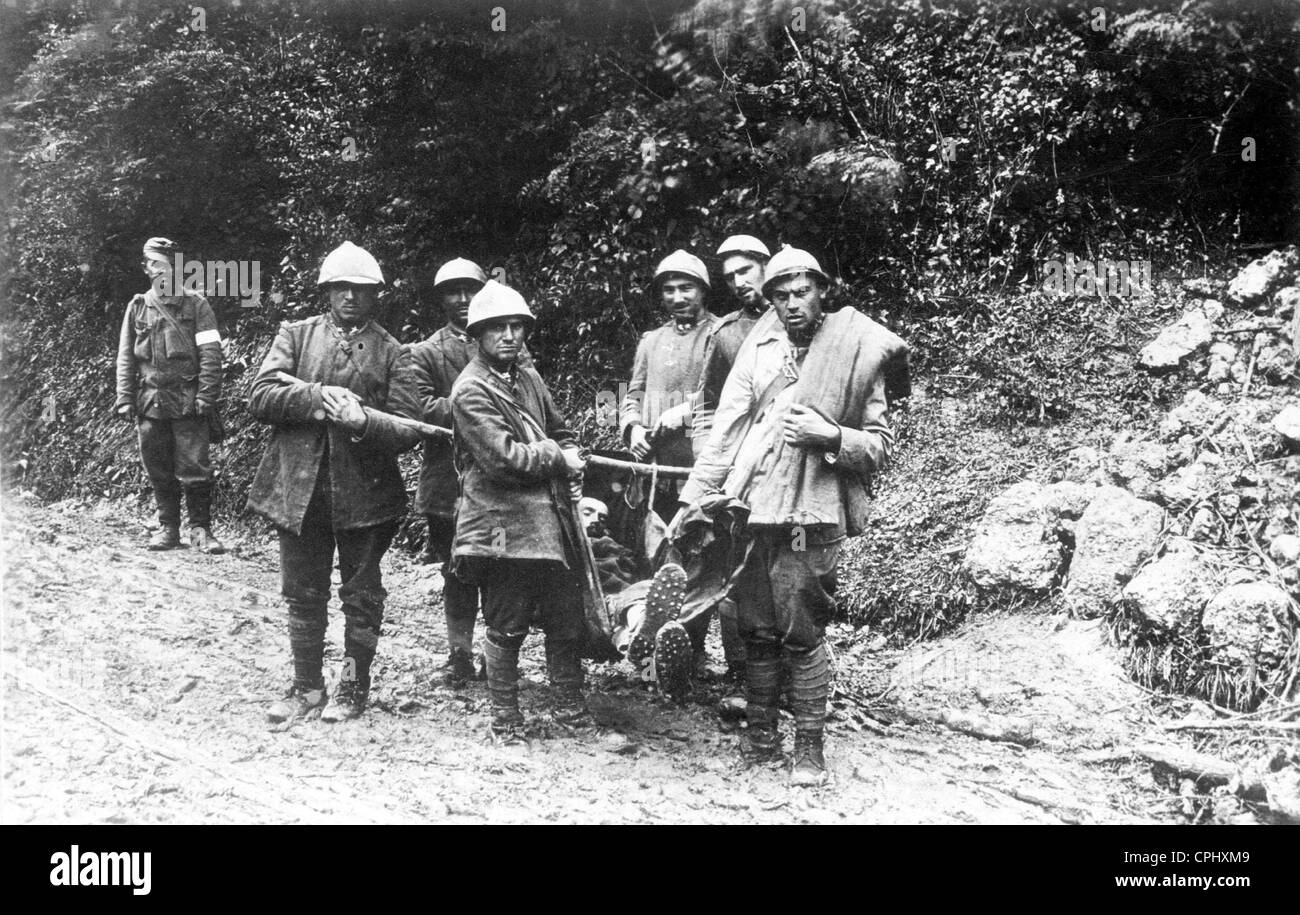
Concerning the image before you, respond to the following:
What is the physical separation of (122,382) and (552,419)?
3.03m

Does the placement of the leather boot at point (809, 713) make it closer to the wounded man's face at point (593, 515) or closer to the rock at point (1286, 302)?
the wounded man's face at point (593, 515)

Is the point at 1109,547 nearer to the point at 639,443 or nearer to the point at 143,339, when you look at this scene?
the point at 639,443

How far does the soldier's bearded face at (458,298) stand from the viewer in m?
5.20

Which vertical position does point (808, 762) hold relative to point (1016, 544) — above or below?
below

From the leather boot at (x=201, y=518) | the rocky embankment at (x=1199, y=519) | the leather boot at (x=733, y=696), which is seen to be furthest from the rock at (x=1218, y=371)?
the leather boot at (x=201, y=518)

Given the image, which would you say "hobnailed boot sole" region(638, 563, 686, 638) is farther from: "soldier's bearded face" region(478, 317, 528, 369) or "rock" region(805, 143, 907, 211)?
"rock" region(805, 143, 907, 211)

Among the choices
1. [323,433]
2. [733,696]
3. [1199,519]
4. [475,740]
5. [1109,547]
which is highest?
[323,433]

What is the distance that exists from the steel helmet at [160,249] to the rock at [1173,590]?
501 centimetres

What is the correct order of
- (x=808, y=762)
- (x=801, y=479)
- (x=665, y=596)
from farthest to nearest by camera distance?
(x=665, y=596) → (x=808, y=762) → (x=801, y=479)

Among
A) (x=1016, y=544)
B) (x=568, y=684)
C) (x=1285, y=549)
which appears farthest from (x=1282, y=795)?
(x=568, y=684)

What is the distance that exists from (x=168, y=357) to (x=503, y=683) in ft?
10.1

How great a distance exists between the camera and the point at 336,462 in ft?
14.7

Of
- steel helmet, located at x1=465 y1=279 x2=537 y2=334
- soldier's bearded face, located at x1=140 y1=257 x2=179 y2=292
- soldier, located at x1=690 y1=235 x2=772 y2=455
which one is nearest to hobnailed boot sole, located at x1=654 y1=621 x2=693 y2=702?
soldier, located at x1=690 y1=235 x2=772 y2=455
